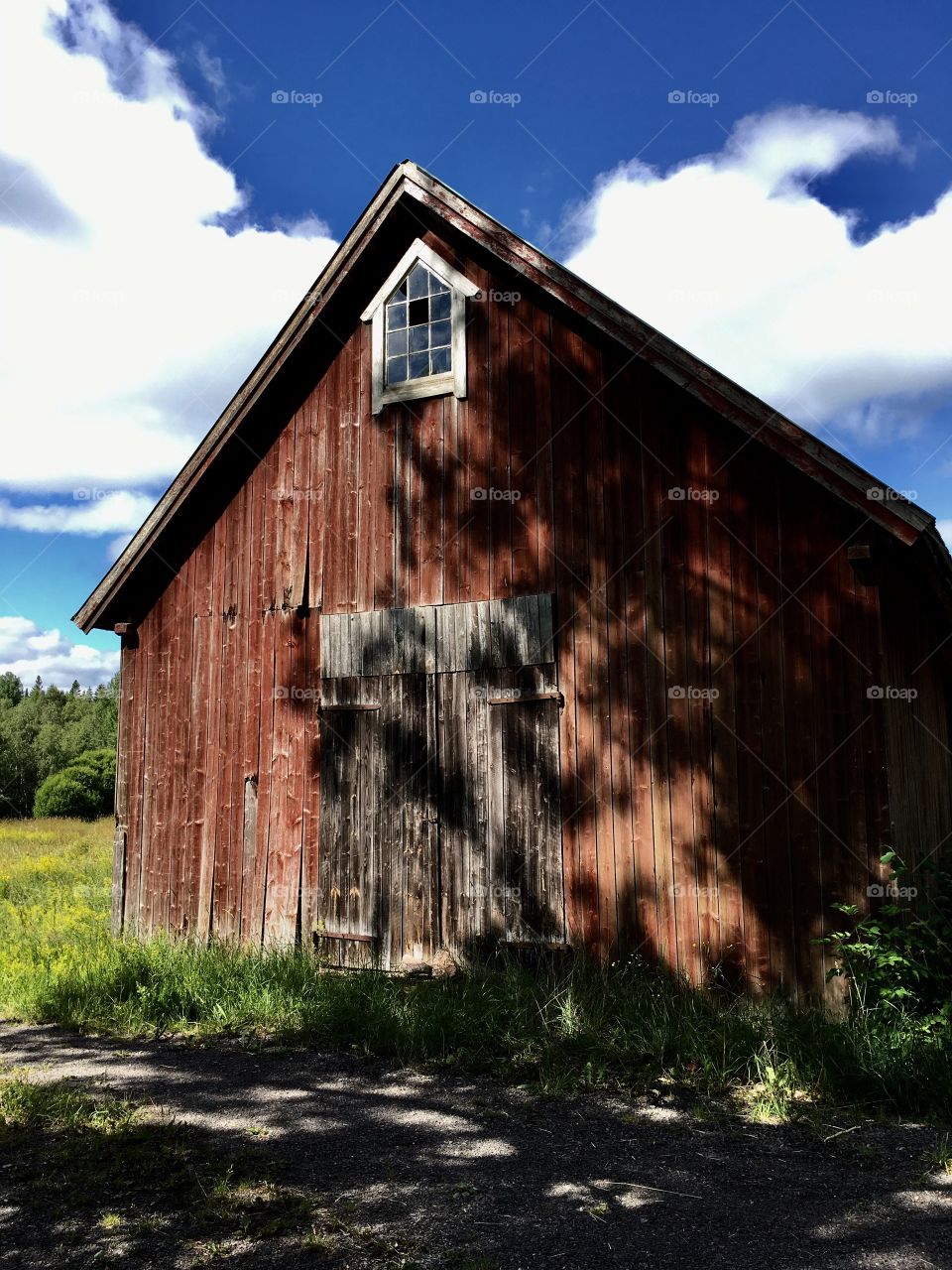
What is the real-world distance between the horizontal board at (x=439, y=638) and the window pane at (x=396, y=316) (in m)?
2.91

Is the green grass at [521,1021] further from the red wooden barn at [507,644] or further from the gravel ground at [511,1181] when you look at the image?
the red wooden barn at [507,644]

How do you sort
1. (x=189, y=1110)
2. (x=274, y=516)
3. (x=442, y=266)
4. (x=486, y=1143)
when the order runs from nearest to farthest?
(x=486, y=1143) < (x=189, y=1110) < (x=442, y=266) < (x=274, y=516)

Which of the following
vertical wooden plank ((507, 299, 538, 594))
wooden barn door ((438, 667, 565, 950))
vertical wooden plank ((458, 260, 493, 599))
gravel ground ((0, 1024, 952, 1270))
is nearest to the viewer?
gravel ground ((0, 1024, 952, 1270))

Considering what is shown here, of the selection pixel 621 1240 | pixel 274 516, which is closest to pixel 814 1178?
pixel 621 1240

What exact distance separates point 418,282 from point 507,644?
12.5ft

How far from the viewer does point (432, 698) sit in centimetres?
873

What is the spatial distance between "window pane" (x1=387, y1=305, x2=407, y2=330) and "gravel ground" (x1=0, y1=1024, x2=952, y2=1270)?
6.83 meters

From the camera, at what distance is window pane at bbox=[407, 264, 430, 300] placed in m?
9.26

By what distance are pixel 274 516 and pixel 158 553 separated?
1666 mm

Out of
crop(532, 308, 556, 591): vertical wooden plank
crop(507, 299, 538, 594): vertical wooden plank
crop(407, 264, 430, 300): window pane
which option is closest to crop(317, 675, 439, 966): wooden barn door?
crop(507, 299, 538, 594): vertical wooden plank

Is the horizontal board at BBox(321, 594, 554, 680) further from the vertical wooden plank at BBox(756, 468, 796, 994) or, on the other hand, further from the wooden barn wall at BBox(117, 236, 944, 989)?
the vertical wooden plank at BBox(756, 468, 796, 994)

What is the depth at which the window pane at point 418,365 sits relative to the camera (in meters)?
9.16

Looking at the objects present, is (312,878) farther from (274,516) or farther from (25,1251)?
(25,1251)

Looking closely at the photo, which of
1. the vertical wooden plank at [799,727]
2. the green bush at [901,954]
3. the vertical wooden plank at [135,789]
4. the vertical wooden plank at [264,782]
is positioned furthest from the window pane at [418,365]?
the green bush at [901,954]
